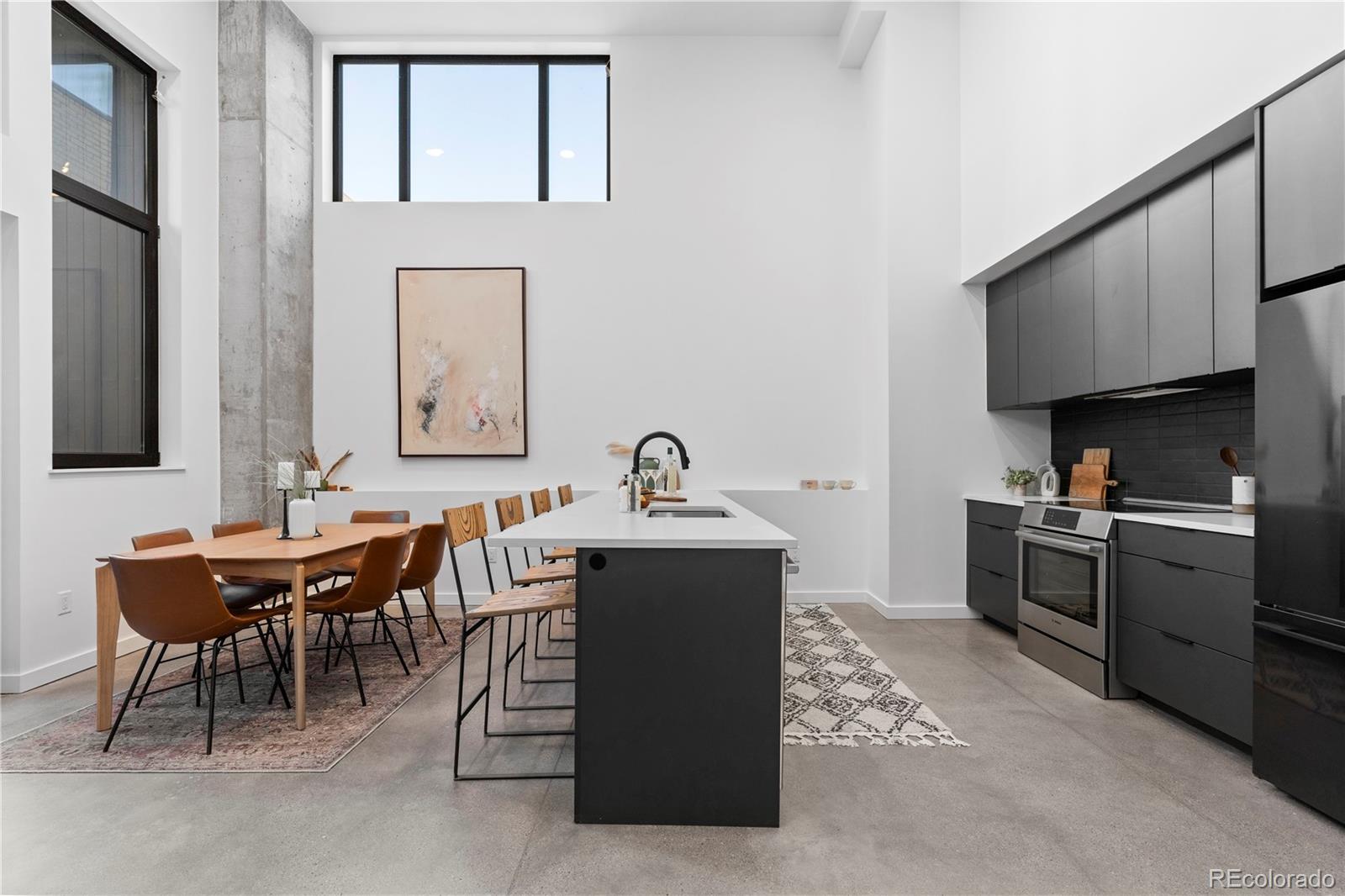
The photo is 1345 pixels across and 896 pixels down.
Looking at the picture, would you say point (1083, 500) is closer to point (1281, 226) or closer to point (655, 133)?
point (1281, 226)

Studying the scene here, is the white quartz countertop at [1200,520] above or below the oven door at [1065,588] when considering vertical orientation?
above

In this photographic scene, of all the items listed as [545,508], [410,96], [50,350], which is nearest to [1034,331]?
[545,508]

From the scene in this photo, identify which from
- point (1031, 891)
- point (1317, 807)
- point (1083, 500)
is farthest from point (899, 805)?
point (1083, 500)

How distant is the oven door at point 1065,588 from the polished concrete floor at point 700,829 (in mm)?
619

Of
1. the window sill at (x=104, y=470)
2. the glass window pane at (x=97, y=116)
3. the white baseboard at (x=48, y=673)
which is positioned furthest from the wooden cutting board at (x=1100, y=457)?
the glass window pane at (x=97, y=116)

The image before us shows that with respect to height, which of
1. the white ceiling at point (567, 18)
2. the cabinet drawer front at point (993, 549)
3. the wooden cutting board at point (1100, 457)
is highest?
the white ceiling at point (567, 18)

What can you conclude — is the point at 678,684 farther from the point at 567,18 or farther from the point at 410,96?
the point at 410,96

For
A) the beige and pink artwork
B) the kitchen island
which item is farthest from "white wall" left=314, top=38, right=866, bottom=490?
the kitchen island

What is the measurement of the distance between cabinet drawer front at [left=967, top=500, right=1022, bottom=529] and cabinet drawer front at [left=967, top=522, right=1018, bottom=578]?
0.04 metres

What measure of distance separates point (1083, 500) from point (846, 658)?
175cm

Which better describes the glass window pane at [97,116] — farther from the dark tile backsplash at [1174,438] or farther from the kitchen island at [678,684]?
the dark tile backsplash at [1174,438]

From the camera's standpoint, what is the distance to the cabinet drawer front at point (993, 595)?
4.12 meters

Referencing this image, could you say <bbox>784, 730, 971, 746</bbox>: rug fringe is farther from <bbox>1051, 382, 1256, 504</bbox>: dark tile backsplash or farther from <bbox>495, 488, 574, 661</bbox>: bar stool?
<bbox>1051, 382, 1256, 504</bbox>: dark tile backsplash

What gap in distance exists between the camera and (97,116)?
4113 mm
